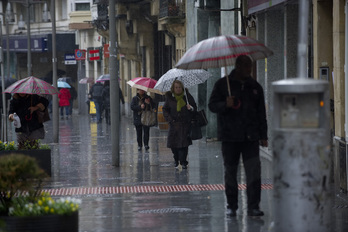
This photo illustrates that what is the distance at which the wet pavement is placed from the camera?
1029 cm

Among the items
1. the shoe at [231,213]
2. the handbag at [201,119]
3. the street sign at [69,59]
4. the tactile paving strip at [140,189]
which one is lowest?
the tactile paving strip at [140,189]

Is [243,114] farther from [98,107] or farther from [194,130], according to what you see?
[98,107]

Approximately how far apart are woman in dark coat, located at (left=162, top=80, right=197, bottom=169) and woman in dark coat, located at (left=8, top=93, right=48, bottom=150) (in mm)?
2246

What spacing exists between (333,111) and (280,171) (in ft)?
20.9

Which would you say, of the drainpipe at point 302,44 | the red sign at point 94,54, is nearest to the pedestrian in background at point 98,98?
the red sign at point 94,54

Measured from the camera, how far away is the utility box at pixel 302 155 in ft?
25.7

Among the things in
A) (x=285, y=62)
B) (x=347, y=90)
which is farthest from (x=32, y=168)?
(x=285, y=62)

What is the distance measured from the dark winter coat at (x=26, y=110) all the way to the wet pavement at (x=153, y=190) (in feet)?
3.27

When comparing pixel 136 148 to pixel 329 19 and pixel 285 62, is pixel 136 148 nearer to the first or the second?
pixel 285 62

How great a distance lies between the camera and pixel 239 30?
73.8 ft

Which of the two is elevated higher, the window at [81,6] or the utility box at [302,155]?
the window at [81,6]

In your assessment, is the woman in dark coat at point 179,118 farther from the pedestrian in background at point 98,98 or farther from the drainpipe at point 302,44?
the pedestrian in background at point 98,98

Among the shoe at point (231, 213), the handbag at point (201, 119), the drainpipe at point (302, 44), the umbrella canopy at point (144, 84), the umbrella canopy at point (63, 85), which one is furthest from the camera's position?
the umbrella canopy at point (63, 85)

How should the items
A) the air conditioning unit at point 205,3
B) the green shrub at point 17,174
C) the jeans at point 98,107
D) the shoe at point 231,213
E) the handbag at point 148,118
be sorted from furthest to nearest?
1. the jeans at point 98,107
2. the air conditioning unit at point 205,3
3. the handbag at point 148,118
4. the shoe at point 231,213
5. the green shrub at point 17,174
